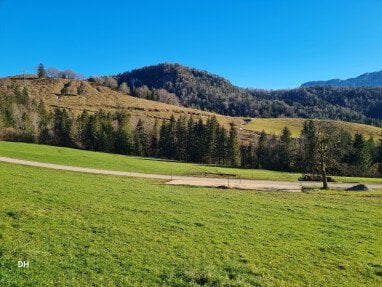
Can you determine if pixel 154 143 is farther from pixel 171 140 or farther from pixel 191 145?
pixel 191 145

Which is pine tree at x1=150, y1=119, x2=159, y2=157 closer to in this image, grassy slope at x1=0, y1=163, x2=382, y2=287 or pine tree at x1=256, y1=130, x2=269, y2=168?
pine tree at x1=256, y1=130, x2=269, y2=168

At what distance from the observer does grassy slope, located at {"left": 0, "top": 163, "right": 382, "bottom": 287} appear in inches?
550

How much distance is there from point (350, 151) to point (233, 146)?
3429 cm

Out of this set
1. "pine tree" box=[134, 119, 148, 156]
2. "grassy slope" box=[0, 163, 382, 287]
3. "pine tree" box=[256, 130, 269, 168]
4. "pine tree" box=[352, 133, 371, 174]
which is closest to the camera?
"grassy slope" box=[0, 163, 382, 287]

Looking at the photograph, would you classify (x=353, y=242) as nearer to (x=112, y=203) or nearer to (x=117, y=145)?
(x=112, y=203)

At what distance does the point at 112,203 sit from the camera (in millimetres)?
25844

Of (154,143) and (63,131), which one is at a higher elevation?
(63,131)

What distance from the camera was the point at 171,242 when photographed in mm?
18031

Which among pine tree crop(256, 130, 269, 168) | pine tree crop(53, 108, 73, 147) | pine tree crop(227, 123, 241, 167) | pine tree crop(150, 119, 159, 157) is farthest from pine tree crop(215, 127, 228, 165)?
pine tree crop(53, 108, 73, 147)

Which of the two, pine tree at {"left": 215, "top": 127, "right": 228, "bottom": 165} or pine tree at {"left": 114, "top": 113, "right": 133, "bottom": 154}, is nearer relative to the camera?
pine tree at {"left": 215, "top": 127, "right": 228, "bottom": 165}

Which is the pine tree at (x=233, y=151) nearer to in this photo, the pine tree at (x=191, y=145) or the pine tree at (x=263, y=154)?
the pine tree at (x=263, y=154)

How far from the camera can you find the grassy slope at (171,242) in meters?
14.0

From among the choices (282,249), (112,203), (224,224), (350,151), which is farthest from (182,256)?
(350,151)

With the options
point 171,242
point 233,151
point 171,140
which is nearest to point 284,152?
point 233,151
